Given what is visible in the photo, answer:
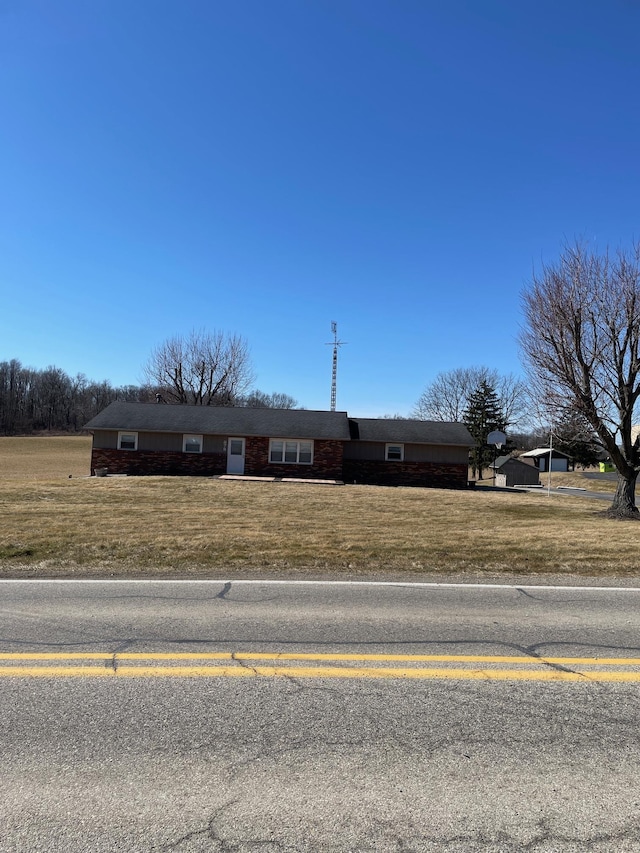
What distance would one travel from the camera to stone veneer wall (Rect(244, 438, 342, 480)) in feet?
96.2

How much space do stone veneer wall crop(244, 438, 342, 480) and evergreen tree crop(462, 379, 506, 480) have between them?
30.2 m

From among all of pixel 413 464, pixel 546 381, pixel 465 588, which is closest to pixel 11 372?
pixel 413 464

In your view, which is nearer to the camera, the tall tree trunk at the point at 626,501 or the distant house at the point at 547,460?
the tall tree trunk at the point at 626,501

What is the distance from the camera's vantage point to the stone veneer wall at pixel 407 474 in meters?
30.3

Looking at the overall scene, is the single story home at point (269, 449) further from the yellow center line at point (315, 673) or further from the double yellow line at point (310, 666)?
the yellow center line at point (315, 673)

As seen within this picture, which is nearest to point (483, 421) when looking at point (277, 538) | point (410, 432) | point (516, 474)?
point (516, 474)

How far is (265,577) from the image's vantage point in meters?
7.32

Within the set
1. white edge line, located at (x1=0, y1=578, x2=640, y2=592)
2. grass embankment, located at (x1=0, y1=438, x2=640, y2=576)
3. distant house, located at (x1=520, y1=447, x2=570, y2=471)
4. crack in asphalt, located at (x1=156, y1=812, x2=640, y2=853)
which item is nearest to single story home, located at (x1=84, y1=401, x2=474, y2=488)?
grass embankment, located at (x1=0, y1=438, x2=640, y2=576)

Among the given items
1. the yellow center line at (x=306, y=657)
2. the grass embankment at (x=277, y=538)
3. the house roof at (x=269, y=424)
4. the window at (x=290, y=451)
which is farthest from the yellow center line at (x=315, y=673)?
the window at (x=290, y=451)

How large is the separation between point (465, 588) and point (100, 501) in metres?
12.7

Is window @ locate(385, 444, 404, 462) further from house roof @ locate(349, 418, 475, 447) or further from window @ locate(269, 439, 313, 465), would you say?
window @ locate(269, 439, 313, 465)

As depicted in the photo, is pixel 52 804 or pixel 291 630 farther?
pixel 291 630

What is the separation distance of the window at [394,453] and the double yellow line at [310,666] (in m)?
26.1

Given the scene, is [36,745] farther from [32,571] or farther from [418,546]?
[418,546]
